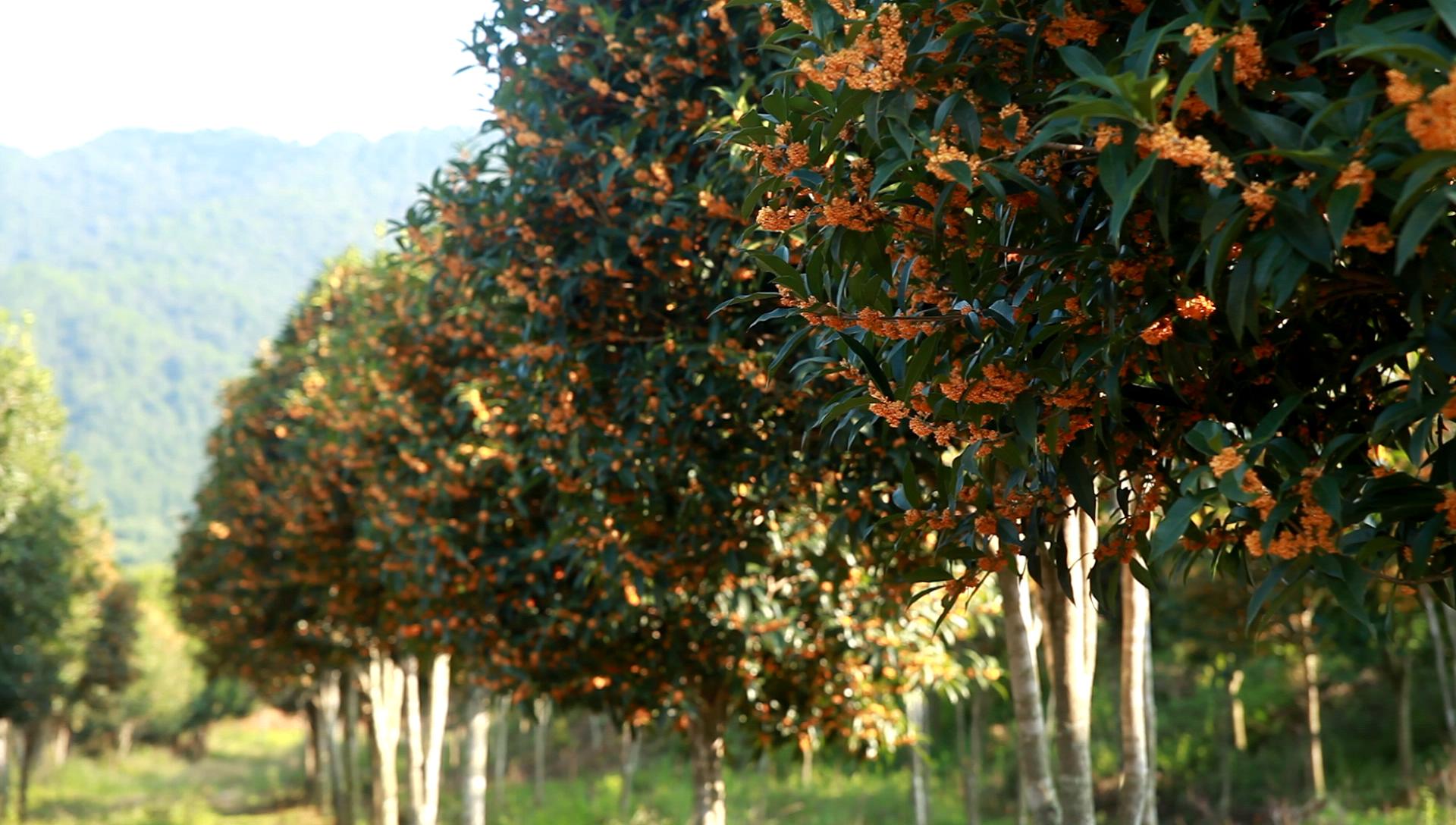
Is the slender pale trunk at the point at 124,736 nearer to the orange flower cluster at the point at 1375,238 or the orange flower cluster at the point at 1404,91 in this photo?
the orange flower cluster at the point at 1375,238

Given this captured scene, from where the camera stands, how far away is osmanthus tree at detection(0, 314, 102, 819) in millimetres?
20250

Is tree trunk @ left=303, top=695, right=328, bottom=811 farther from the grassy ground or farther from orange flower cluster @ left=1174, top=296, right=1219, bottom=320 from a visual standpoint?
orange flower cluster @ left=1174, top=296, right=1219, bottom=320

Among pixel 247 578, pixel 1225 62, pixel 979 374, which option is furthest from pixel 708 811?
pixel 247 578

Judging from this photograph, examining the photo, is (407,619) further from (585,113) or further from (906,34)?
(906,34)

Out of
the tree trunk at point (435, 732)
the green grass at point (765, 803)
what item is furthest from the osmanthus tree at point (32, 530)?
the tree trunk at point (435, 732)

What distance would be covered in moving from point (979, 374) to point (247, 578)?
15.1m

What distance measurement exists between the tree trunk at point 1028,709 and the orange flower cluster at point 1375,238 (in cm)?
363

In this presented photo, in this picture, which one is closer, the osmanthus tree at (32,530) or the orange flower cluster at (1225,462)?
the orange flower cluster at (1225,462)

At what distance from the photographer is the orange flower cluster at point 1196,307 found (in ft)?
8.18

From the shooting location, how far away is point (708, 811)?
349 inches

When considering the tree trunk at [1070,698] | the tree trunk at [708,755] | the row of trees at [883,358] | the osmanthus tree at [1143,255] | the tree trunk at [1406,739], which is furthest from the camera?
the tree trunk at [1406,739]

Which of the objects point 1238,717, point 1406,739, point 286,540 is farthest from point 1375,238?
point 1238,717

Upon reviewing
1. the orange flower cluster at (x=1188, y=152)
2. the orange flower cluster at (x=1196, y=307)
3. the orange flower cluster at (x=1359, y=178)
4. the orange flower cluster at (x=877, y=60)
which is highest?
the orange flower cluster at (x=877, y=60)

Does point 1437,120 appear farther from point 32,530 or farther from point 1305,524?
point 32,530
